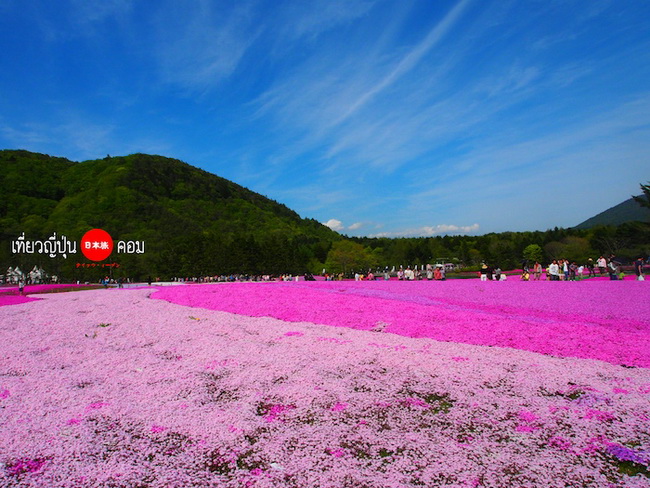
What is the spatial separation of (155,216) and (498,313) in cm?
13130

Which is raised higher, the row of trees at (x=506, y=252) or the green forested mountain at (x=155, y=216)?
the green forested mountain at (x=155, y=216)

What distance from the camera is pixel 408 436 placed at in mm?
5617

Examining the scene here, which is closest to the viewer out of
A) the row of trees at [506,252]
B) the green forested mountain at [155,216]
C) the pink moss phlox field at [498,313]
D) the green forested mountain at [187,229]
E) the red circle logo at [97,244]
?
the pink moss phlox field at [498,313]

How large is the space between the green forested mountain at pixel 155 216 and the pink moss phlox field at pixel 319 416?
71255mm

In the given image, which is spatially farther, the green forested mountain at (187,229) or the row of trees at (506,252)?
the row of trees at (506,252)

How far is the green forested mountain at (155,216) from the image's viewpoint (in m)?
82.4

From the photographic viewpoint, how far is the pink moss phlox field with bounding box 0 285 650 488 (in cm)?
478

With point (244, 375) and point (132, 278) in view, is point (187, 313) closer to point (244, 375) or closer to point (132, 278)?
point (244, 375)

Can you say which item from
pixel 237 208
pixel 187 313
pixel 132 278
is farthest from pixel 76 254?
pixel 187 313

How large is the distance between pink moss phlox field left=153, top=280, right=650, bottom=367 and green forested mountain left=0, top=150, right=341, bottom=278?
6055cm

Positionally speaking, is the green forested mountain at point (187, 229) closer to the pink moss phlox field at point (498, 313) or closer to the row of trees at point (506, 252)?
the row of trees at point (506, 252)

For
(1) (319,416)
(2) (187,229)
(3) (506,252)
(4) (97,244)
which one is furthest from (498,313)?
(2) (187,229)

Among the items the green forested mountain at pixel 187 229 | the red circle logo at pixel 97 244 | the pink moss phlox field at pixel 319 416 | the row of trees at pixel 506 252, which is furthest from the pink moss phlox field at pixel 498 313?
the row of trees at pixel 506 252

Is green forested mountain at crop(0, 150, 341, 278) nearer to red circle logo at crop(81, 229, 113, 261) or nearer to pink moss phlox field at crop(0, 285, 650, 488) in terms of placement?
red circle logo at crop(81, 229, 113, 261)
